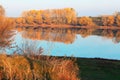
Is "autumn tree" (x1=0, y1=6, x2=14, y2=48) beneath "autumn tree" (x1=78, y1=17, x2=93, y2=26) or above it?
above

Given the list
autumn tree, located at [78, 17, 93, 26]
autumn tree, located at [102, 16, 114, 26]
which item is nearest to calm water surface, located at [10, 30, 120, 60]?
autumn tree, located at [102, 16, 114, 26]

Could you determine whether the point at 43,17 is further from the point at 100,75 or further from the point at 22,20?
the point at 100,75

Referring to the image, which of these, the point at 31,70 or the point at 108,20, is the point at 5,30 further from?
the point at 108,20

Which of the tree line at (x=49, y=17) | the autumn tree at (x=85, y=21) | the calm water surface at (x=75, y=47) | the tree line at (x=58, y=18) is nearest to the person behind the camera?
the calm water surface at (x=75, y=47)

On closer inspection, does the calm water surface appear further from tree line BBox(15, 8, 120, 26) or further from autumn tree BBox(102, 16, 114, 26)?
tree line BBox(15, 8, 120, 26)

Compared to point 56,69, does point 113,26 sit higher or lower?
lower

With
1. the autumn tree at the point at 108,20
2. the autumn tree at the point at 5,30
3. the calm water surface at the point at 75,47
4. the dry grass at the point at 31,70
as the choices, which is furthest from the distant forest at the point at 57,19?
the dry grass at the point at 31,70

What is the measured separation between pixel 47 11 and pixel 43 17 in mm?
5217

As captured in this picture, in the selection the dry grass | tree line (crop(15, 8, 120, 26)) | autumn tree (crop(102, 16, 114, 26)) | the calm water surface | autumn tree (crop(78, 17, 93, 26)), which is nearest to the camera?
the dry grass

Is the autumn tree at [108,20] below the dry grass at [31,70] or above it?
below

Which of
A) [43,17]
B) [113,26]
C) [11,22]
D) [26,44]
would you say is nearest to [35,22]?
[43,17]

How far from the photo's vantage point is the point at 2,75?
25.7 ft

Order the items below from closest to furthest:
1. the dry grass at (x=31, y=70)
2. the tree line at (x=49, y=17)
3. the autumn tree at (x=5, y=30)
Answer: the dry grass at (x=31, y=70) < the autumn tree at (x=5, y=30) < the tree line at (x=49, y=17)

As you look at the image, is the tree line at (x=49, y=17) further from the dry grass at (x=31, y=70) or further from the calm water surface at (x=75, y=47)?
the dry grass at (x=31, y=70)
